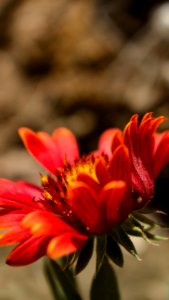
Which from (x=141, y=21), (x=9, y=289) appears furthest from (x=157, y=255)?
(x=141, y=21)

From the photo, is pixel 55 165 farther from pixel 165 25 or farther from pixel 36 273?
pixel 165 25

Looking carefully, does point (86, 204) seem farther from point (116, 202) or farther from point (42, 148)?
point (42, 148)

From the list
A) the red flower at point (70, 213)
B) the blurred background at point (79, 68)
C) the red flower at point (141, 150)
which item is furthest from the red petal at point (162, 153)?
the blurred background at point (79, 68)

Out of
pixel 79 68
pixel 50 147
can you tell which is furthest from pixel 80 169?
pixel 79 68

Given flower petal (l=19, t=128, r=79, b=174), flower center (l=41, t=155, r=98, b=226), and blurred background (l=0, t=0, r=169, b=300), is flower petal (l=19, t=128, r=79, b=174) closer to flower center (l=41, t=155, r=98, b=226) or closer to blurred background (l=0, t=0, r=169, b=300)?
flower center (l=41, t=155, r=98, b=226)

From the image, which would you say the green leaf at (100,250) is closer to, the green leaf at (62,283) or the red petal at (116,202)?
the red petal at (116,202)

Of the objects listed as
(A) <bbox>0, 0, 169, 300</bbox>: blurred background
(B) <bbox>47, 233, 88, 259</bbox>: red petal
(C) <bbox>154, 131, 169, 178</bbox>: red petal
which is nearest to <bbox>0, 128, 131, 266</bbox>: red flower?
(B) <bbox>47, 233, 88, 259</bbox>: red petal
